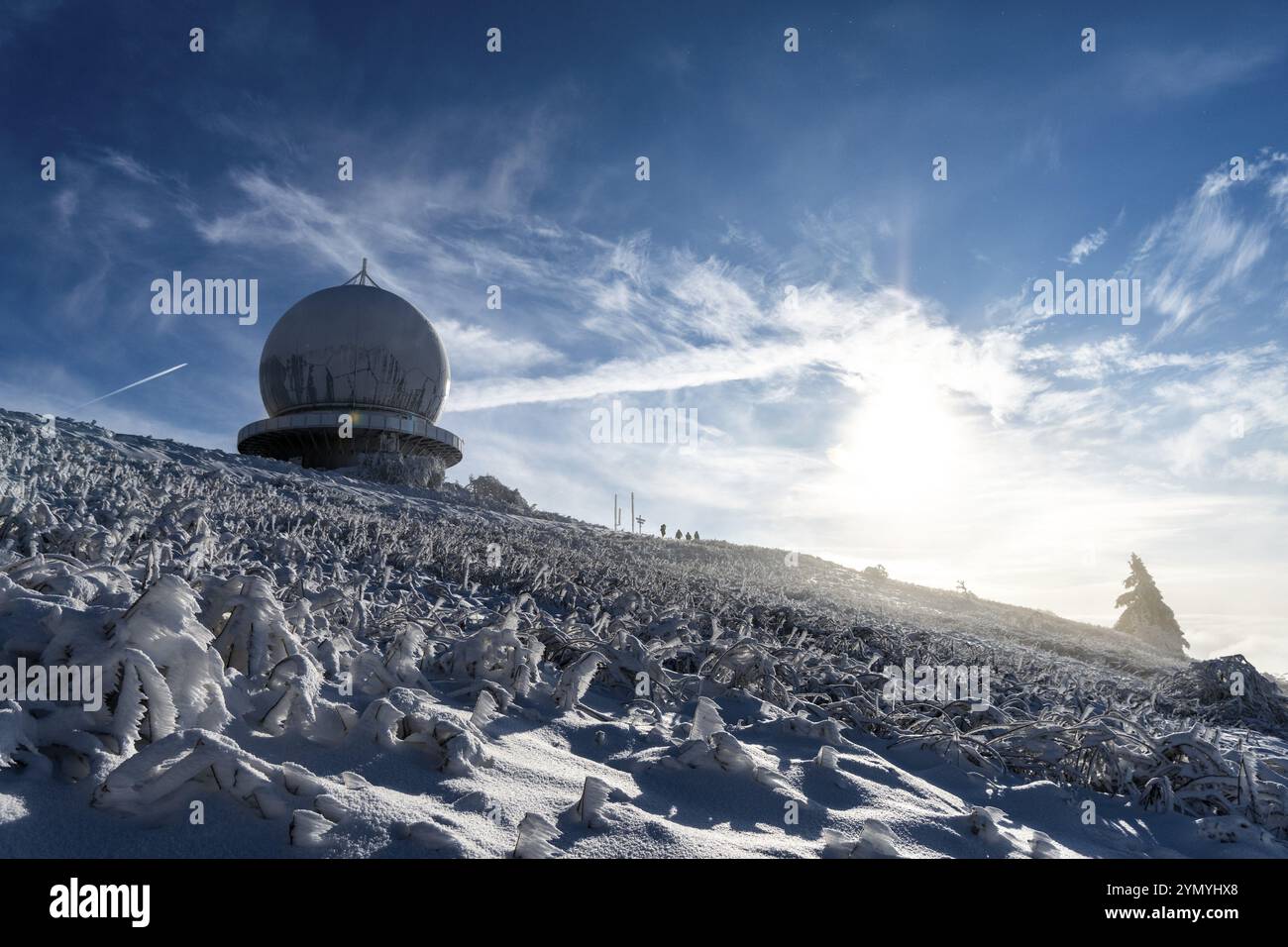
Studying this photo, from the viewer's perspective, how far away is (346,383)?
23.6 metres

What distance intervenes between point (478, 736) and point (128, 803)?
2.86ft

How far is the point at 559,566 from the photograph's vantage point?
7.50 meters

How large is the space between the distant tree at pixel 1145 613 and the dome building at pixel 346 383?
91.3 ft

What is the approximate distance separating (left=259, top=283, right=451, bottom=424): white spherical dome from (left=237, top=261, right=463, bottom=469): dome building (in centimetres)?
3

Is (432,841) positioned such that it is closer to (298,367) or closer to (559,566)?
(559,566)

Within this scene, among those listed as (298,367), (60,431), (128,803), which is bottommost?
(128,803)

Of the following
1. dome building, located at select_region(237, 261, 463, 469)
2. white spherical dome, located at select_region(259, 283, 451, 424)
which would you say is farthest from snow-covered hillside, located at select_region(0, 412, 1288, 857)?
white spherical dome, located at select_region(259, 283, 451, 424)

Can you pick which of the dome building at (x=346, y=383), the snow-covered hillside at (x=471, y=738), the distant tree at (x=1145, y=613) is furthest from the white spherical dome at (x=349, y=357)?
the distant tree at (x=1145, y=613)

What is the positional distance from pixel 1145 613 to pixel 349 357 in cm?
3221

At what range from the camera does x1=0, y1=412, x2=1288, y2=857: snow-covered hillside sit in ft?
4.23

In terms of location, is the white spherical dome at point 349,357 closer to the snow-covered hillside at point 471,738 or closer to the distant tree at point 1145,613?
the snow-covered hillside at point 471,738

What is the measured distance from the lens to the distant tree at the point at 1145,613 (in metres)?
26.0

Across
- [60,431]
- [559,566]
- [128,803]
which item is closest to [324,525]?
[559,566]

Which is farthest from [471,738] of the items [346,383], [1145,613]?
[1145,613]
